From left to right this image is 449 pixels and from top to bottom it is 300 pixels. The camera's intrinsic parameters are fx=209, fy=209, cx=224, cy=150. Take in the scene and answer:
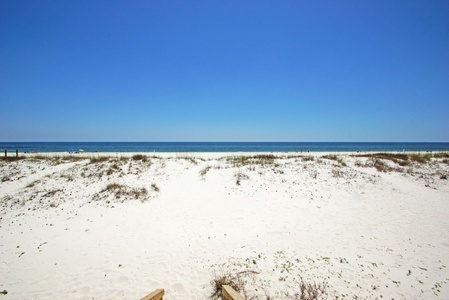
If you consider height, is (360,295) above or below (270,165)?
below

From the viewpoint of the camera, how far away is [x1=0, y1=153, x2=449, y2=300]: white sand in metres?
6.74

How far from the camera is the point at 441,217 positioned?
40.5 ft

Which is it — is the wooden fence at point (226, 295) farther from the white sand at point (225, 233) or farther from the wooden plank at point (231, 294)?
the white sand at point (225, 233)

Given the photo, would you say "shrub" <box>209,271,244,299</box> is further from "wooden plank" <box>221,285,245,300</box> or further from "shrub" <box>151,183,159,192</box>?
"shrub" <box>151,183,159,192</box>

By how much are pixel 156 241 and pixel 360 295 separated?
25.9 ft

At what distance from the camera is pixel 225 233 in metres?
10.3

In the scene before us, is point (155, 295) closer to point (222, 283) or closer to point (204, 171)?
point (222, 283)

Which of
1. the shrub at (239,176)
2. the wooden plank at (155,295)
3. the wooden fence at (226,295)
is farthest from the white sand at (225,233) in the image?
the wooden fence at (226,295)

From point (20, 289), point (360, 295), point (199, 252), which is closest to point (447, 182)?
point (360, 295)

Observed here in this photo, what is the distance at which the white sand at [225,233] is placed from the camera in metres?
6.74

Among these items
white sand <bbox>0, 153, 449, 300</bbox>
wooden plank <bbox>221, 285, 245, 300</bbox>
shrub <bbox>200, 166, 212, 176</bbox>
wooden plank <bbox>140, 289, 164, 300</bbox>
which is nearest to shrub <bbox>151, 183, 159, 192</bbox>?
white sand <bbox>0, 153, 449, 300</bbox>

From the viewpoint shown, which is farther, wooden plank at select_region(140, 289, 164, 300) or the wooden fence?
wooden plank at select_region(140, 289, 164, 300)

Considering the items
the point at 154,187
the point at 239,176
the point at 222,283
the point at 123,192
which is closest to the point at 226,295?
the point at 222,283

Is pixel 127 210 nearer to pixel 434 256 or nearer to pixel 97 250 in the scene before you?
pixel 97 250
